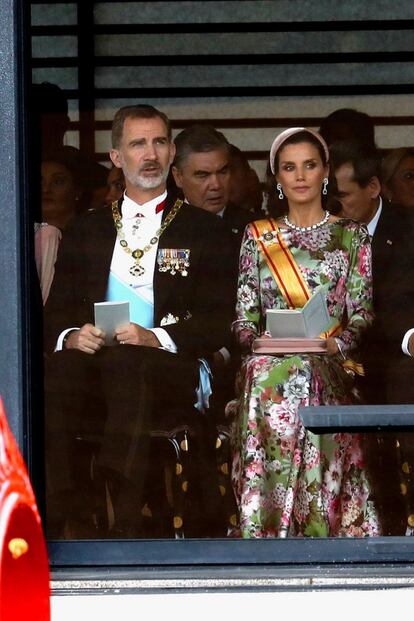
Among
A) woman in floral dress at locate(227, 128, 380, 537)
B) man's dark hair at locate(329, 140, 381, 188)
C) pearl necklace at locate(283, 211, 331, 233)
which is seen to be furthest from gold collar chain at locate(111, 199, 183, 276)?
man's dark hair at locate(329, 140, 381, 188)

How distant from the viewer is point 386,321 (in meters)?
4.99

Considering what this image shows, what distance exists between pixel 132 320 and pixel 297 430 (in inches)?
23.8

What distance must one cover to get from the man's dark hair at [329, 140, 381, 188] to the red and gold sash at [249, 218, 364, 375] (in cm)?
29

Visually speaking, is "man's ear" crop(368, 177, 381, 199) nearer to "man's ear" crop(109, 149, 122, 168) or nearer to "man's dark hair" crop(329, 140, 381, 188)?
"man's dark hair" crop(329, 140, 381, 188)

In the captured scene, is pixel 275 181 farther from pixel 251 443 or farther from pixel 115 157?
pixel 251 443

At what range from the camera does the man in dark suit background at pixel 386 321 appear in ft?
16.0

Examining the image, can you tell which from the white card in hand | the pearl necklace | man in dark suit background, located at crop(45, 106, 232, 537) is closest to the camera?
man in dark suit background, located at crop(45, 106, 232, 537)

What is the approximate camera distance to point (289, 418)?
16.1 ft

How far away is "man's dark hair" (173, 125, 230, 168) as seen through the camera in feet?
16.8

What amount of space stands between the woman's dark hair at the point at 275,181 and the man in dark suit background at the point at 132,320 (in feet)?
0.61

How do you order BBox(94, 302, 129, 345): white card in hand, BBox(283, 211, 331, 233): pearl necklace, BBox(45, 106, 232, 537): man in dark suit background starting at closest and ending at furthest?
BBox(45, 106, 232, 537): man in dark suit background → BBox(94, 302, 129, 345): white card in hand → BBox(283, 211, 331, 233): pearl necklace

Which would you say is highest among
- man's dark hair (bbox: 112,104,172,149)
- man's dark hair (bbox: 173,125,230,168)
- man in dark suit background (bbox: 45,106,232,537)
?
man's dark hair (bbox: 112,104,172,149)

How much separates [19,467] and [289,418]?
232 cm

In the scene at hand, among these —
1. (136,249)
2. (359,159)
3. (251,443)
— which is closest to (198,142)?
(136,249)
